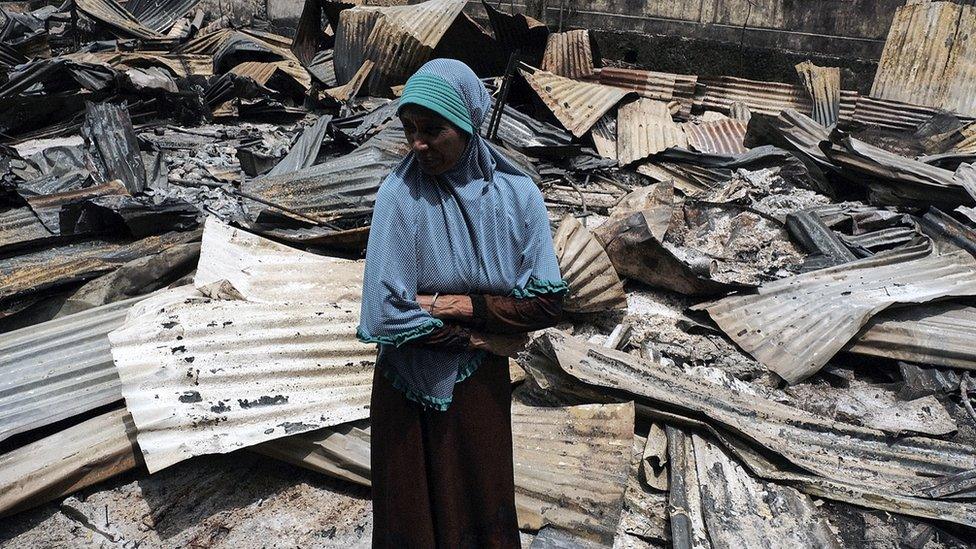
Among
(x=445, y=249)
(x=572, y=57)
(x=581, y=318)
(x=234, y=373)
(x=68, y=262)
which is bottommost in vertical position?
(x=581, y=318)

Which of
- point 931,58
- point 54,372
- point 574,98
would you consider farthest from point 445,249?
point 931,58

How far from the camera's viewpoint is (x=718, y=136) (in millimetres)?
7988

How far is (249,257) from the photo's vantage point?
4.03 metres

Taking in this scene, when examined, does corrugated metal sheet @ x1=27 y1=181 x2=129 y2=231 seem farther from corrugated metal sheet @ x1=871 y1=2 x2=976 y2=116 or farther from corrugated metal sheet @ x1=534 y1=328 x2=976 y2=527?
corrugated metal sheet @ x1=871 y1=2 x2=976 y2=116

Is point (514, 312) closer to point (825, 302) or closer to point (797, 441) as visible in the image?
point (797, 441)

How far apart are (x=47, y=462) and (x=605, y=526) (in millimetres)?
2535

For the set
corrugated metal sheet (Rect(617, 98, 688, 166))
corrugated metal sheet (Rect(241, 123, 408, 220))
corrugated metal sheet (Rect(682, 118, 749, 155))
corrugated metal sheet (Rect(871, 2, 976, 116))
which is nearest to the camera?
corrugated metal sheet (Rect(241, 123, 408, 220))

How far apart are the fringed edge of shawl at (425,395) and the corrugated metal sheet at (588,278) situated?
2559 mm

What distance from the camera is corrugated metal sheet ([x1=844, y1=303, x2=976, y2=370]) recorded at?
4195 millimetres

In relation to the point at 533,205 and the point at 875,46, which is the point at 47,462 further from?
the point at 875,46

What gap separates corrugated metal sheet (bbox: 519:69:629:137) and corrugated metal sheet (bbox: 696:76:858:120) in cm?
165

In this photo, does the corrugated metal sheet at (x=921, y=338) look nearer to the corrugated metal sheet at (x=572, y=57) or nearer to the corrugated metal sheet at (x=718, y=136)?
the corrugated metal sheet at (x=718, y=136)

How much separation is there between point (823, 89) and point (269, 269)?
799 centimetres

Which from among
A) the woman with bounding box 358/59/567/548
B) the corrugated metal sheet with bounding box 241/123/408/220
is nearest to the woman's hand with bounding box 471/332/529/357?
the woman with bounding box 358/59/567/548
